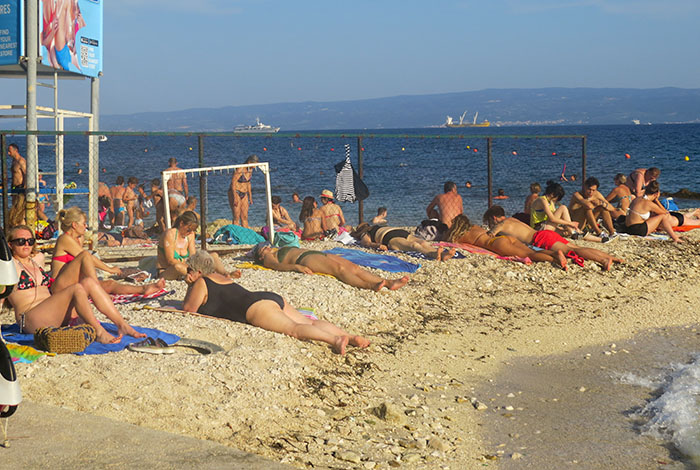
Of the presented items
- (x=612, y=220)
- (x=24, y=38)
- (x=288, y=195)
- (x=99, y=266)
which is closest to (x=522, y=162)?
(x=288, y=195)

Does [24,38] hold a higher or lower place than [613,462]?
higher

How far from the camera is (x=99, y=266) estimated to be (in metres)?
7.48

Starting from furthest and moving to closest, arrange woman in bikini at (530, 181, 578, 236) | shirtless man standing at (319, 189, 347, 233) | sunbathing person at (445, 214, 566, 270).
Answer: shirtless man standing at (319, 189, 347, 233) → woman in bikini at (530, 181, 578, 236) → sunbathing person at (445, 214, 566, 270)

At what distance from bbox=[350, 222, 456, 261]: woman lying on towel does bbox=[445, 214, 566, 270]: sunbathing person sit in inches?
21.3

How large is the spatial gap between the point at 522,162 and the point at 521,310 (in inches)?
1566

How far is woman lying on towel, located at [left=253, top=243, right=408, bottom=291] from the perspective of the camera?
9078 millimetres

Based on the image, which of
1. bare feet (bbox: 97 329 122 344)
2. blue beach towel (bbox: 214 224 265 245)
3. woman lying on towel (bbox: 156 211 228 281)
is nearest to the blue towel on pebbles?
blue beach towel (bbox: 214 224 265 245)

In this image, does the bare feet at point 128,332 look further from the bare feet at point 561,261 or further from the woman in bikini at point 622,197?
the woman in bikini at point 622,197

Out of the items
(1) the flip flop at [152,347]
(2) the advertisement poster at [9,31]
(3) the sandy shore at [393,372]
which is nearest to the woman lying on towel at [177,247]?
(3) the sandy shore at [393,372]

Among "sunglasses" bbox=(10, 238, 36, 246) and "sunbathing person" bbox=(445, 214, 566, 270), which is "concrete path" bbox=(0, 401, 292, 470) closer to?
"sunglasses" bbox=(10, 238, 36, 246)

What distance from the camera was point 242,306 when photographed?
270 inches

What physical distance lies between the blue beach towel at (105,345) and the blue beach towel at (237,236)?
554 centimetres

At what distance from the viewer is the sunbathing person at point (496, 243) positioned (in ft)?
35.4

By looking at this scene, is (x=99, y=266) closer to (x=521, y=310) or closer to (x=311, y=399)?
(x=311, y=399)
